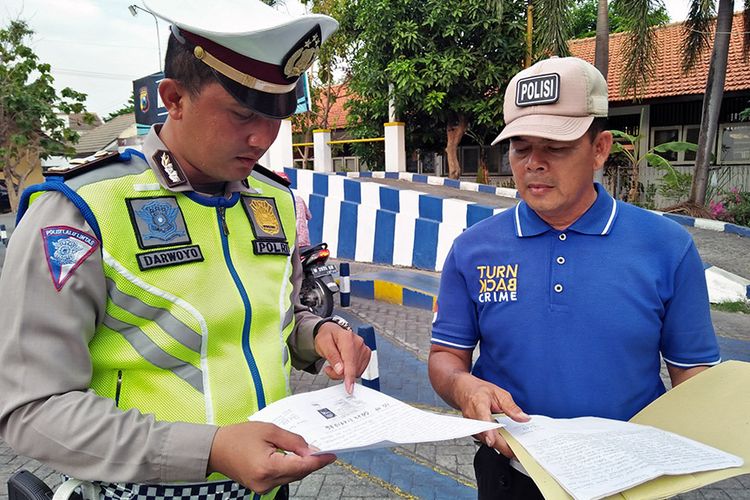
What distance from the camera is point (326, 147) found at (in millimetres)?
15164

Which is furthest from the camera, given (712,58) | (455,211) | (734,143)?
(734,143)

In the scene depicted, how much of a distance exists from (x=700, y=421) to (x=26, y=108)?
78.7ft

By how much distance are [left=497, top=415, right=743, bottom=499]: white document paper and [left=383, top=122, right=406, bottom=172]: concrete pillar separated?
13.8m

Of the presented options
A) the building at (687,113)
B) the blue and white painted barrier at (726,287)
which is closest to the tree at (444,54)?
the building at (687,113)

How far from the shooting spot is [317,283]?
20.7 feet

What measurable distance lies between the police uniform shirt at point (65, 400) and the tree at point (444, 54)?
45.5ft

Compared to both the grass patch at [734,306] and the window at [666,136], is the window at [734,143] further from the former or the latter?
the grass patch at [734,306]

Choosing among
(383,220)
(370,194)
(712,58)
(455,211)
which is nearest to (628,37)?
(712,58)

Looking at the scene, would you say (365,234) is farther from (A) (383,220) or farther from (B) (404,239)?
(B) (404,239)

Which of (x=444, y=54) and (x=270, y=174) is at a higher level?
(x=444, y=54)

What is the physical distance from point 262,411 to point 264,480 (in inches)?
8.4

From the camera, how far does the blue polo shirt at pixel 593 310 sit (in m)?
1.60

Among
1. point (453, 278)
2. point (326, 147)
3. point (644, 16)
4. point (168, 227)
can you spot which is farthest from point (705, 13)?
point (168, 227)

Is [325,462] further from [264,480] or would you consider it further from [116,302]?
[116,302]
